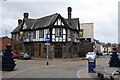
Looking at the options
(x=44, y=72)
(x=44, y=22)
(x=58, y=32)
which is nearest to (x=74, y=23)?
(x=44, y=22)

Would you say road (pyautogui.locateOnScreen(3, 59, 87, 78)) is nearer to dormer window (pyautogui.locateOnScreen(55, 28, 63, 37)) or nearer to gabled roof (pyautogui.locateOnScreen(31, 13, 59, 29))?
dormer window (pyautogui.locateOnScreen(55, 28, 63, 37))

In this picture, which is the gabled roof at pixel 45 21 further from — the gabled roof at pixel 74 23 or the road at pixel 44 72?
the road at pixel 44 72

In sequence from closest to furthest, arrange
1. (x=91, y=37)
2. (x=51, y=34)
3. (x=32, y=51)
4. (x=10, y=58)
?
(x=10, y=58)
(x=51, y=34)
(x=32, y=51)
(x=91, y=37)

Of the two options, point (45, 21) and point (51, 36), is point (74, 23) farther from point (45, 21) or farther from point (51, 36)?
point (51, 36)

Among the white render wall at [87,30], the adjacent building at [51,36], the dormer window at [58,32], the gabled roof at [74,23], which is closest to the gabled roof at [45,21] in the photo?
the adjacent building at [51,36]

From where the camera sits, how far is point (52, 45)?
54375 millimetres

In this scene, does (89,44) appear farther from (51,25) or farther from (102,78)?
(102,78)

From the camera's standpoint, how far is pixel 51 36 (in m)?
54.6

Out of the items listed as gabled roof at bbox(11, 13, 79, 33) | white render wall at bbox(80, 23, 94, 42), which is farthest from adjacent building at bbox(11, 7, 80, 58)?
white render wall at bbox(80, 23, 94, 42)

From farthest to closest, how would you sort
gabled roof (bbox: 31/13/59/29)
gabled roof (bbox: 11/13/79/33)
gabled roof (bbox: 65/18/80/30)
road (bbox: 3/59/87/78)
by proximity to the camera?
gabled roof (bbox: 65/18/80/30), gabled roof (bbox: 11/13/79/33), gabled roof (bbox: 31/13/59/29), road (bbox: 3/59/87/78)

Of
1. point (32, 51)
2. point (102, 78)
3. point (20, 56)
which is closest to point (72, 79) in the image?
point (102, 78)

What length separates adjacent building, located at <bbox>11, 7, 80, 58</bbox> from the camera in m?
54.3

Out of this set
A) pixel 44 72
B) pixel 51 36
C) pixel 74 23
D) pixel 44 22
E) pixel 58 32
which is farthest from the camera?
pixel 74 23

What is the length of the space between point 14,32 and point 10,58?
156ft
